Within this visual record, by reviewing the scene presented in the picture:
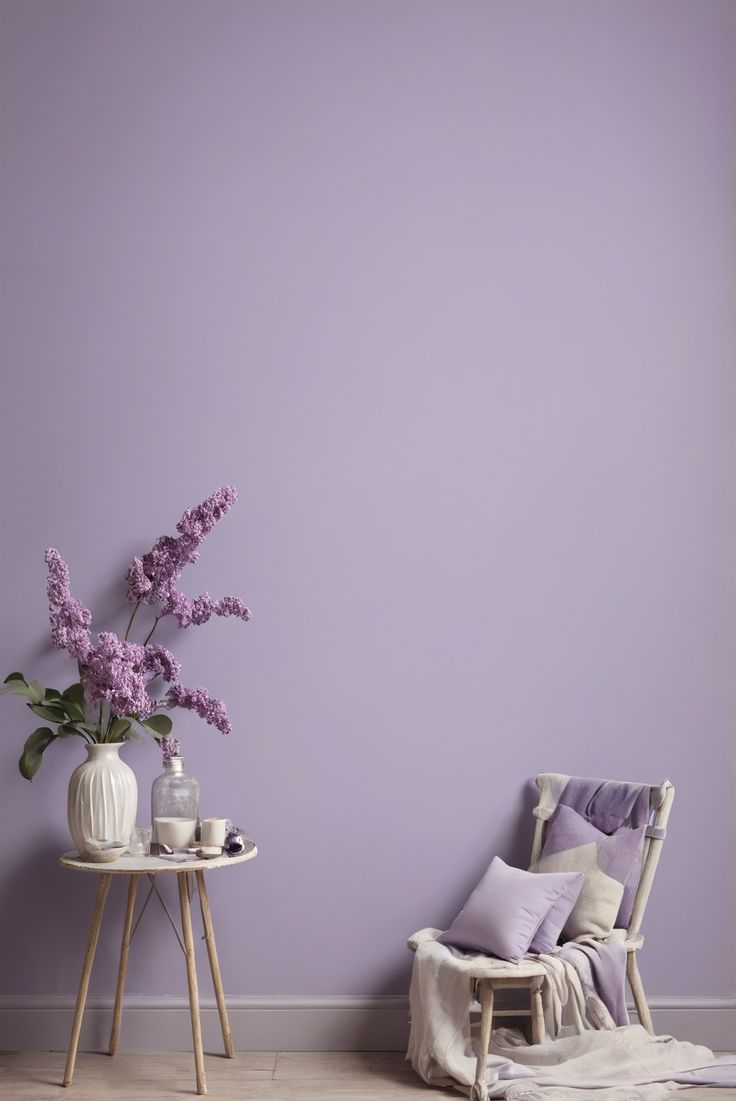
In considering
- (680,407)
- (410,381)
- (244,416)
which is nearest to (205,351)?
(244,416)

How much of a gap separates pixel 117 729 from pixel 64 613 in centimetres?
35

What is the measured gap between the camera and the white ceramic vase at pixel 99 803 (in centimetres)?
281

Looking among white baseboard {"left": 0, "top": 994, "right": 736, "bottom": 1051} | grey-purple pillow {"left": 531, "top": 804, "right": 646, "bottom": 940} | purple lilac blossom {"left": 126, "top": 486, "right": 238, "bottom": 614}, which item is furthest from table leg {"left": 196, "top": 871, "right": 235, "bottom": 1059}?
grey-purple pillow {"left": 531, "top": 804, "right": 646, "bottom": 940}

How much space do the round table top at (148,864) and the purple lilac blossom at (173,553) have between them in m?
0.72

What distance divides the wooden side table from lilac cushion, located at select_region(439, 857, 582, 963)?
59cm

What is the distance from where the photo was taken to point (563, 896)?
9.33 feet

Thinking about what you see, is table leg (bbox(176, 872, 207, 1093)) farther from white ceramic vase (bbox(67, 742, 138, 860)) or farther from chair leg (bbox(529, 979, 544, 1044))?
chair leg (bbox(529, 979, 544, 1044))

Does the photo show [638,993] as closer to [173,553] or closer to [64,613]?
[173,553]

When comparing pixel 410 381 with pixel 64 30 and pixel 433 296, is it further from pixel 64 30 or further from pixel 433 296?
pixel 64 30

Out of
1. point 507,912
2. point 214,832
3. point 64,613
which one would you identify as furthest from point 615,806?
point 64,613

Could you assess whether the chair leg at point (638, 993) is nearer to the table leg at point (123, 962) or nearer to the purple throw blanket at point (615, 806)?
the purple throw blanket at point (615, 806)

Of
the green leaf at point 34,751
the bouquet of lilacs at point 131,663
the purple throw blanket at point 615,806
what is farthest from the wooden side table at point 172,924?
the purple throw blanket at point 615,806

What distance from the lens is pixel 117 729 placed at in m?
2.97

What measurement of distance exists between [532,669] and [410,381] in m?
0.93
